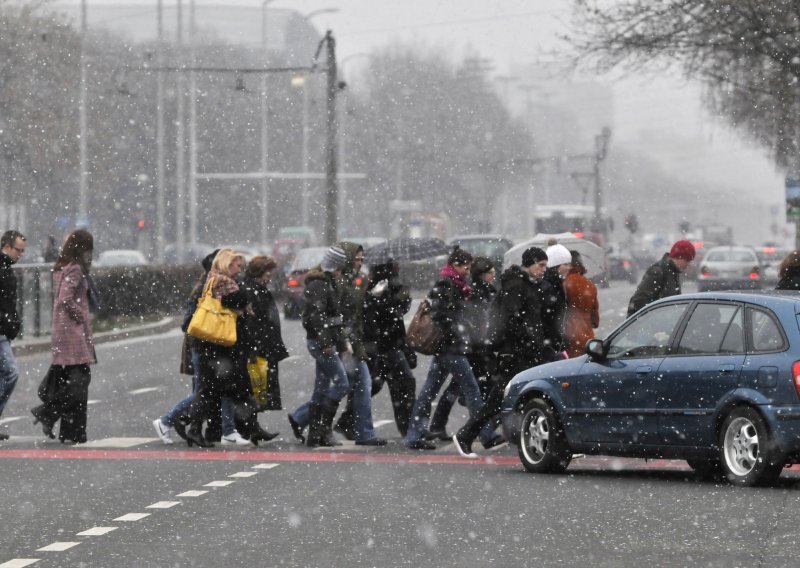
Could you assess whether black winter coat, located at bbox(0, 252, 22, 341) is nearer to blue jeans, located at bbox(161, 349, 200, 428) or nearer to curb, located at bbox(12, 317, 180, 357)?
blue jeans, located at bbox(161, 349, 200, 428)

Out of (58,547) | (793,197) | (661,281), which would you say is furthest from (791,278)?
(793,197)

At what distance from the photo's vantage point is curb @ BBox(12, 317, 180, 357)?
30188mm

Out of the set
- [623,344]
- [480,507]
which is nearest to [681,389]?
[623,344]

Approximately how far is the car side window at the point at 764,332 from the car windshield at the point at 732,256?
4326 centimetres

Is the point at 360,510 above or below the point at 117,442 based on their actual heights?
above

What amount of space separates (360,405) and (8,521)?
547 centimetres

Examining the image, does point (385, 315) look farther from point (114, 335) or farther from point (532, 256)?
point (114, 335)

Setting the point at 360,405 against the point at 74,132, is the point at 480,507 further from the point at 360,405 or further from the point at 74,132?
the point at 74,132

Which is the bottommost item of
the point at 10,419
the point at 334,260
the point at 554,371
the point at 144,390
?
the point at 144,390

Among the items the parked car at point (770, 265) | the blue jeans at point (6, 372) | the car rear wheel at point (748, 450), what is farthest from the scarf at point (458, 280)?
the parked car at point (770, 265)

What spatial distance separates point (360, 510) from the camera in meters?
11.5

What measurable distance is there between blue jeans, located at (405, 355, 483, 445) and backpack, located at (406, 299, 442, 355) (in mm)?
174

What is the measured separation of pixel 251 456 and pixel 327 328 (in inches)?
46.7

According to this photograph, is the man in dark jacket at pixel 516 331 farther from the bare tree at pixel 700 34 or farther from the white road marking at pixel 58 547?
the bare tree at pixel 700 34
